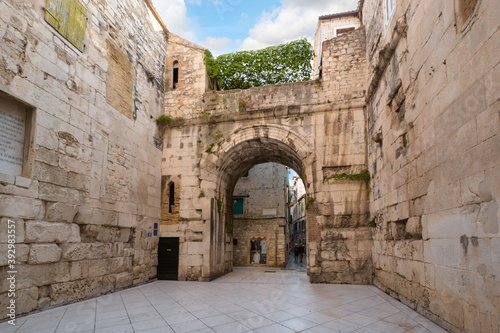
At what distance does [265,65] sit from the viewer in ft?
34.2

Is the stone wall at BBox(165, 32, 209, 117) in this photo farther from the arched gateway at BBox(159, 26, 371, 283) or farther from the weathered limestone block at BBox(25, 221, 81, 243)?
the weathered limestone block at BBox(25, 221, 81, 243)

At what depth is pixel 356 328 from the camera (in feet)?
13.6

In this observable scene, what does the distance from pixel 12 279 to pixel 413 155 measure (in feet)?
20.6

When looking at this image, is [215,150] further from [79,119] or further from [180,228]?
[79,119]

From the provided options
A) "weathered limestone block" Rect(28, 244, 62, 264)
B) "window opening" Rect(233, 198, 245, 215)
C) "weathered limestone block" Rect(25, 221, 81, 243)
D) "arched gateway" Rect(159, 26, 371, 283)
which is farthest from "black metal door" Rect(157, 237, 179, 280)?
"window opening" Rect(233, 198, 245, 215)

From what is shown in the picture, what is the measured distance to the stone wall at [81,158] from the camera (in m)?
4.79

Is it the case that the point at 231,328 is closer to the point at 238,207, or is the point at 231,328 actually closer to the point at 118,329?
the point at 118,329

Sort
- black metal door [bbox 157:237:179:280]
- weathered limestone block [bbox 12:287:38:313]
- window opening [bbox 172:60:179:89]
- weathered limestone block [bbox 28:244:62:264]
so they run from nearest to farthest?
weathered limestone block [bbox 12:287:38:313] → weathered limestone block [bbox 28:244:62:264] → black metal door [bbox 157:237:179:280] → window opening [bbox 172:60:179:89]

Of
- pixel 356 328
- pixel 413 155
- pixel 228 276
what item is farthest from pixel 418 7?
pixel 228 276

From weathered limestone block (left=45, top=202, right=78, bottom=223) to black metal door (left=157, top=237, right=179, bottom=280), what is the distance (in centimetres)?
358

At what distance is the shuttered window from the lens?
18.1ft

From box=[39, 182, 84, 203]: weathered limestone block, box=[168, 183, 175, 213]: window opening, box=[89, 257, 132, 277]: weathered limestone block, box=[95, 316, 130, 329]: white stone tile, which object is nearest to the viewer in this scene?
box=[95, 316, 130, 329]: white stone tile

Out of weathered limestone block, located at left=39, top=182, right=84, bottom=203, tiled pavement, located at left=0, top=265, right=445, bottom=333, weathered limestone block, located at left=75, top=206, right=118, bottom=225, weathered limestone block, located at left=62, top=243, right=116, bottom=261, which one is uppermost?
weathered limestone block, located at left=39, top=182, right=84, bottom=203

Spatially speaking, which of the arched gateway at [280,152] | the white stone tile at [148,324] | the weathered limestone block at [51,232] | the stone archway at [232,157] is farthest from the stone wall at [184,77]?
the white stone tile at [148,324]
